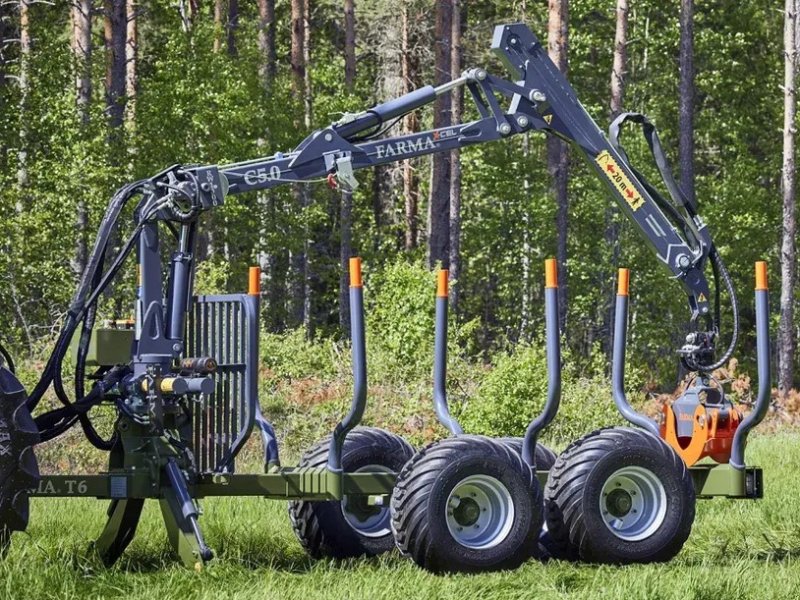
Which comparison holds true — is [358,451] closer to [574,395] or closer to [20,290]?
[574,395]

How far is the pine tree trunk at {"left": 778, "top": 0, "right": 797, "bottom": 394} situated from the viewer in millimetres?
30688

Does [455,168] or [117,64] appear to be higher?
[117,64]

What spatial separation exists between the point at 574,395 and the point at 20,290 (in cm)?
881

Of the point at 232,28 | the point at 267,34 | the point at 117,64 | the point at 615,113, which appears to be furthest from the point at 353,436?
the point at 232,28

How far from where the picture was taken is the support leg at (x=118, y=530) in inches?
391

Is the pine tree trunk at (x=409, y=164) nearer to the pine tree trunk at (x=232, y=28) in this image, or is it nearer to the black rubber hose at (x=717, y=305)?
the pine tree trunk at (x=232, y=28)

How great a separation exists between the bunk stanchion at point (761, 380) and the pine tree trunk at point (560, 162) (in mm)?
19124

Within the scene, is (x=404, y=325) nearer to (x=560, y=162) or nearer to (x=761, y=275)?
(x=560, y=162)

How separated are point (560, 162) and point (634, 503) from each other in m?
25.3

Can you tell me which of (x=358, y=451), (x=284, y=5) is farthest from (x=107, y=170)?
(x=284, y=5)

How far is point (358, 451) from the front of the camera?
1136 cm

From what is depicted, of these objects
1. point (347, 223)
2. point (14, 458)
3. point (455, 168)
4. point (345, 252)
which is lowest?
point (14, 458)

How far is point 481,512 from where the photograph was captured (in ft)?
32.9

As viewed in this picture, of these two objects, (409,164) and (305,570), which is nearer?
(305,570)
